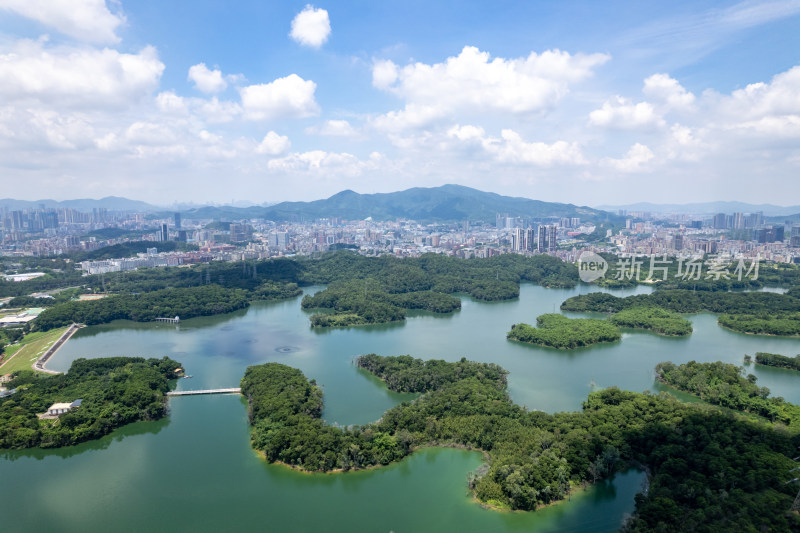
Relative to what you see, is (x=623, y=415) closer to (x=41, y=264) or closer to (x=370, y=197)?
(x=41, y=264)

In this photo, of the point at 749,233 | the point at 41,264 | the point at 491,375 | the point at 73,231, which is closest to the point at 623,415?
the point at 491,375

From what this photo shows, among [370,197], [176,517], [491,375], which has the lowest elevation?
[176,517]

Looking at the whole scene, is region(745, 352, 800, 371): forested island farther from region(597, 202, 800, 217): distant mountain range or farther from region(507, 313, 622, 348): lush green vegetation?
region(597, 202, 800, 217): distant mountain range

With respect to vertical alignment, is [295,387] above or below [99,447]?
above

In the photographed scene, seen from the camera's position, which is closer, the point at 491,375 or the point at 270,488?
the point at 270,488

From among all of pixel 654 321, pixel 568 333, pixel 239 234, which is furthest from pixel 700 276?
pixel 239 234

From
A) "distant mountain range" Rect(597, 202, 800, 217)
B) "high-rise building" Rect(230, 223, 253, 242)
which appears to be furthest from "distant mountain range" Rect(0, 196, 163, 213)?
"distant mountain range" Rect(597, 202, 800, 217)

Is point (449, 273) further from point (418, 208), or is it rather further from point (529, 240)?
point (418, 208)
